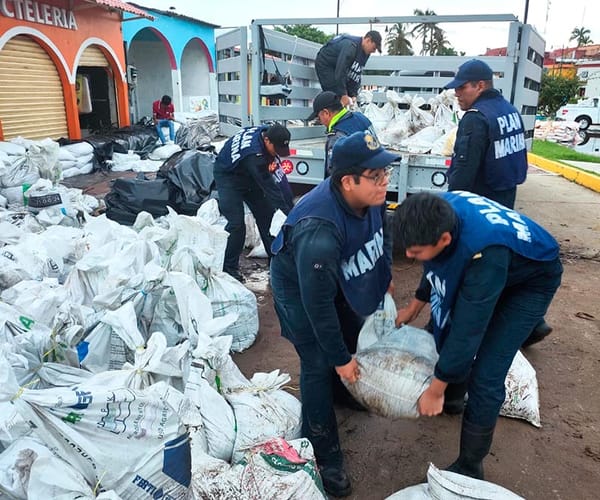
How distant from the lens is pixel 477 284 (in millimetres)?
1628

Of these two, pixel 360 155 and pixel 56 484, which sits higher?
pixel 360 155

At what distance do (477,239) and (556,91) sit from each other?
3085 cm

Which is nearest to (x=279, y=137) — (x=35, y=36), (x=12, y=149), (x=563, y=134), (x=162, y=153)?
(x=12, y=149)

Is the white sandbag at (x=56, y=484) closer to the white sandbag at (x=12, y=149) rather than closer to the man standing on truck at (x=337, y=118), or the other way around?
the man standing on truck at (x=337, y=118)

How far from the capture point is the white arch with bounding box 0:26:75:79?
8.62 metres

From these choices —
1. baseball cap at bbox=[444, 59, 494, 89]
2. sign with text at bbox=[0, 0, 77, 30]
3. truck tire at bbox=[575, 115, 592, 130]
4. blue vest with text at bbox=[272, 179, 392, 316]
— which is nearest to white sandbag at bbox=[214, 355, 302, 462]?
blue vest with text at bbox=[272, 179, 392, 316]

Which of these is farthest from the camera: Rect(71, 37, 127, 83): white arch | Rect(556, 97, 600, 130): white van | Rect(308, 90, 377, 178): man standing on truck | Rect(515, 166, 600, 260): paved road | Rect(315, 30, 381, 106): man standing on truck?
Rect(556, 97, 600, 130): white van

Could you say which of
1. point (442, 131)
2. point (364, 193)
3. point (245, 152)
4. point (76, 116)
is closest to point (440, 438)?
point (364, 193)

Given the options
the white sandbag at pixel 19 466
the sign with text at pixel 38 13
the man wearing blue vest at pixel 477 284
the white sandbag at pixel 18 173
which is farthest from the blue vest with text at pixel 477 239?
the sign with text at pixel 38 13

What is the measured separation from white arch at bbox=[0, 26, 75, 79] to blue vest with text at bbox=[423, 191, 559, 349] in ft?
30.7

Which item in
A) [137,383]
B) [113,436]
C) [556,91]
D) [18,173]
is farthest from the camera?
[556,91]

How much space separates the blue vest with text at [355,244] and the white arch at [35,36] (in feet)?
29.4

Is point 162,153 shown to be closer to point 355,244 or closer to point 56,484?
point 355,244

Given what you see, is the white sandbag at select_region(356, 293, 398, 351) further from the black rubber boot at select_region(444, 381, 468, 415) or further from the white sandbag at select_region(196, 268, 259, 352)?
the white sandbag at select_region(196, 268, 259, 352)
